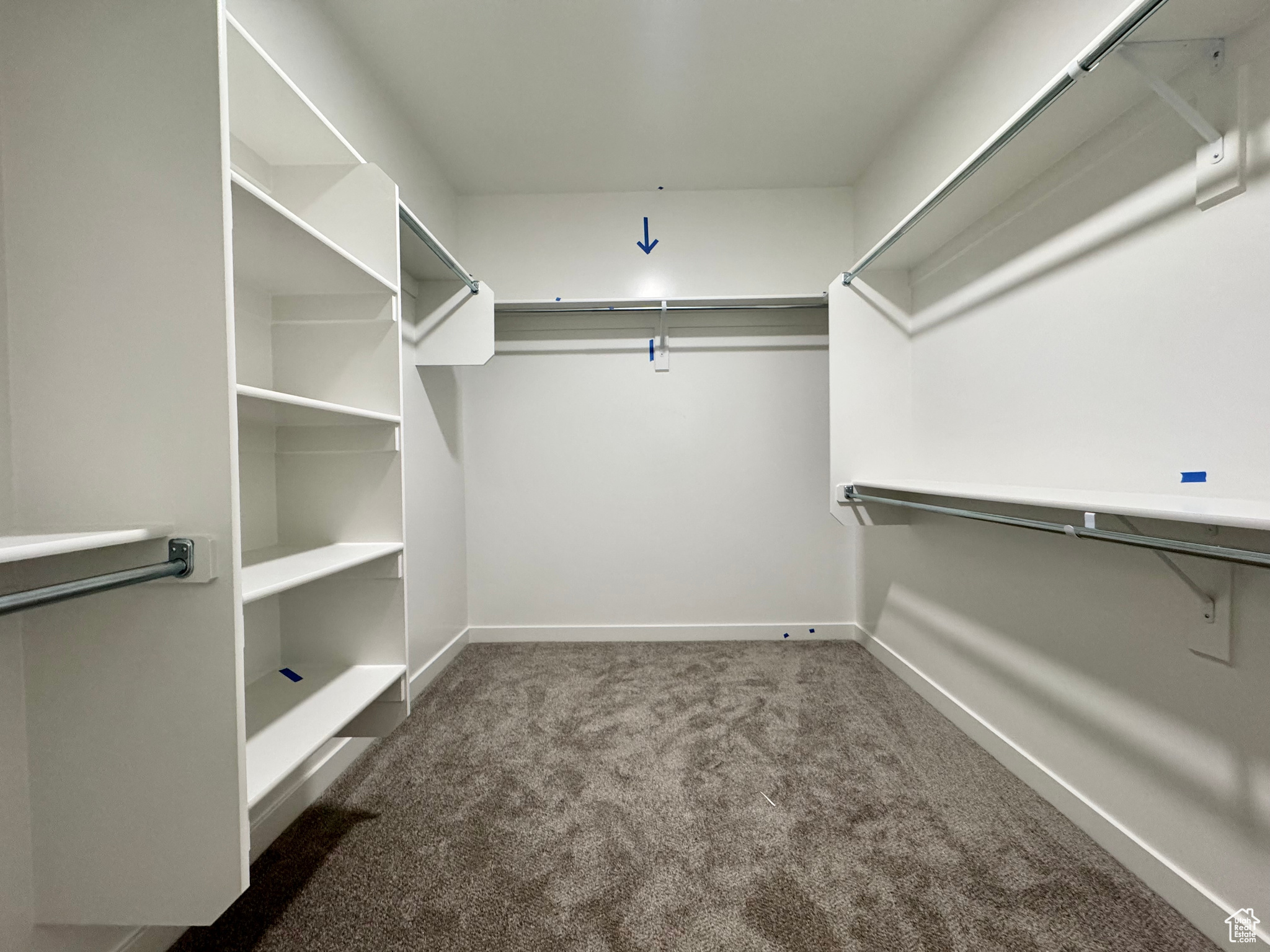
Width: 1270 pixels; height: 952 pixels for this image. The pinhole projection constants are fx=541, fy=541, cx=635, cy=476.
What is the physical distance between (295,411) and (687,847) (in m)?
1.52

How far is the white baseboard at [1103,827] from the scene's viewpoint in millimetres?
1191

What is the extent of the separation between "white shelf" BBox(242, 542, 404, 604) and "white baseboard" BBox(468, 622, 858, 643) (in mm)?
1723

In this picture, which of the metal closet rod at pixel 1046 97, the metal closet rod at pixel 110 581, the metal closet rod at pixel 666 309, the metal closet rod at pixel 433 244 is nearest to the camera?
the metal closet rod at pixel 110 581

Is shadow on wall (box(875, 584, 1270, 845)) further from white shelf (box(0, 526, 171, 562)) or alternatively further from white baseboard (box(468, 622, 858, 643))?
white shelf (box(0, 526, 171, 562))

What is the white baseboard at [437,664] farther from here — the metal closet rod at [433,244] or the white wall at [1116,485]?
the white wall at [1116,485]

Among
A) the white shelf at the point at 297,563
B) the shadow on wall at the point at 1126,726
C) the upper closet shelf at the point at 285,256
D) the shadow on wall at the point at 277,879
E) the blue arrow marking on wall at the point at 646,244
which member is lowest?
the shadow on wall at the point at 277,879

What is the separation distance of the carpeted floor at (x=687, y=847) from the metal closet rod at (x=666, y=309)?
202 centimetres

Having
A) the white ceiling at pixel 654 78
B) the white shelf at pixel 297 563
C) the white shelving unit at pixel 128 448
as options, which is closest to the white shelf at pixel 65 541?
the white shelving unit at pixel 128 448

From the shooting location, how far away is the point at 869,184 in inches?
113

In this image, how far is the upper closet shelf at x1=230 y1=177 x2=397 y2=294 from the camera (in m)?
1.06

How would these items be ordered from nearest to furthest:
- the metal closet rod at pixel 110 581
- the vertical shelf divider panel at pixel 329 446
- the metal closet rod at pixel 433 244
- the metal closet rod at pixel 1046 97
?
the metal closet rod at pixel 110 581, the metal closet rod at pixel 1046 97, the vertical shelf divider panel at pixel 329 446, the metal closet rod at pixel 433 244

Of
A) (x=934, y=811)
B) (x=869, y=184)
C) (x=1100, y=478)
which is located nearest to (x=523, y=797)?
(x=934, y=811)

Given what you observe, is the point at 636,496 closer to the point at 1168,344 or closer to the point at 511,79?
the point at 511,79

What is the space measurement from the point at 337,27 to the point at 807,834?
118 inches
